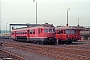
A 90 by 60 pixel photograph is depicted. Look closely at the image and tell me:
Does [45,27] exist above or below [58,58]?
above

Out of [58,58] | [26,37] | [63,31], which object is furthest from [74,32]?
[58,58]

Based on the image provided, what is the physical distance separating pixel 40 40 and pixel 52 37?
1950 mm

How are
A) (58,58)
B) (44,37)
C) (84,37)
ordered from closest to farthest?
1. (58,58)
2. (44,37)
3. (84,37)

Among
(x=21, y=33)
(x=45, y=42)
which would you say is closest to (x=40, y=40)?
(x=45, y=42)

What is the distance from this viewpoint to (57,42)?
36.9 m

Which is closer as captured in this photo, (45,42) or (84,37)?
(45,42)

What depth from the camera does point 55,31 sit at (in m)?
38.8

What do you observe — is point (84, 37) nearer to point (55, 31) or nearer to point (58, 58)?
point (55, 31)

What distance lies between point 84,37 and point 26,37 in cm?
2079

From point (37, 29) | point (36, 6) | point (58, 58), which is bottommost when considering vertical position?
point (58, 58)

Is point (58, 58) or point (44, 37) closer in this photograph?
point (58, 58)

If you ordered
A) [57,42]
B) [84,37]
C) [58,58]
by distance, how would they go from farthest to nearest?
[84,37], [57,42], [58,58]

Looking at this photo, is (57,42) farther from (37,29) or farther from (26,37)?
(26,37)

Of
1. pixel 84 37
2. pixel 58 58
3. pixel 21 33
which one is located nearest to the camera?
pixel 58 58
